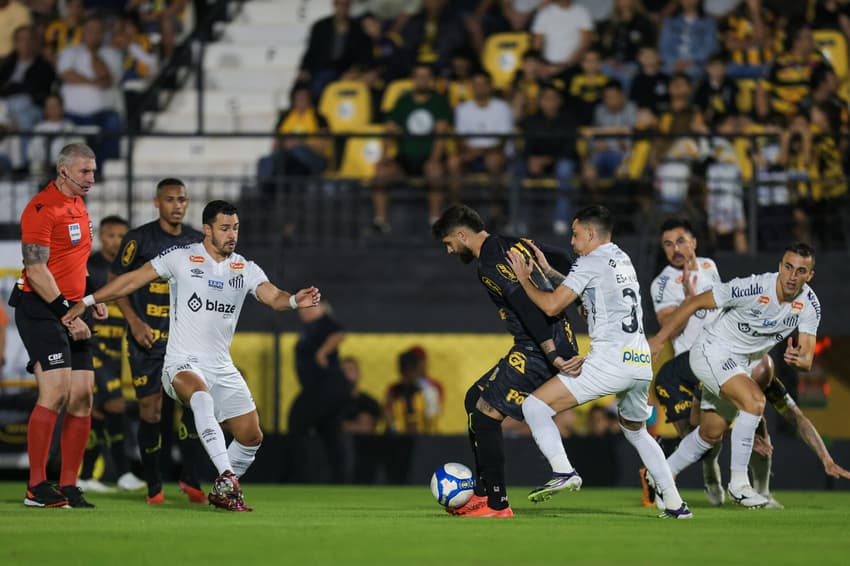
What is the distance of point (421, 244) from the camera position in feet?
50.9

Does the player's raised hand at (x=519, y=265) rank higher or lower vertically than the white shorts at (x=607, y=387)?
higher

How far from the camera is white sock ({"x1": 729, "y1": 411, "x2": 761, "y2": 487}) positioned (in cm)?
1058

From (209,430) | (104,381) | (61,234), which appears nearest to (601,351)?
(209,430)

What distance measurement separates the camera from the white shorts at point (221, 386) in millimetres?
9812

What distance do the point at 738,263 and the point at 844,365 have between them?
3.16 metres

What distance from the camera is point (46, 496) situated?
32.4 feet

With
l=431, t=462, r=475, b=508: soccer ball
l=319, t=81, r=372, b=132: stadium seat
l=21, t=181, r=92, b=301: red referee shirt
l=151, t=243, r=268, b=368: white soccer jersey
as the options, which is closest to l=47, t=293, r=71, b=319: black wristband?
l=21, t=181, r=92, b=301: red referee shirt

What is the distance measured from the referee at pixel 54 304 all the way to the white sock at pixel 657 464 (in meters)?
3.65

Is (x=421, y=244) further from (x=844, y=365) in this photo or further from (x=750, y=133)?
(x=844, y=365)

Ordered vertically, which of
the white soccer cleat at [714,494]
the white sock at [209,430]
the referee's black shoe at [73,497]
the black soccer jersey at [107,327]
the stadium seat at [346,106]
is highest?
the stadium seat at [346,106]

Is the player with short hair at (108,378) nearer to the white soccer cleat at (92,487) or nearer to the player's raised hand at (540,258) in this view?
the white soccer cleat at (92,487)

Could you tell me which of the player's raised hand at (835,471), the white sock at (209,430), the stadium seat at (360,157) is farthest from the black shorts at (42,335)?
the stadium seat at (360,157)

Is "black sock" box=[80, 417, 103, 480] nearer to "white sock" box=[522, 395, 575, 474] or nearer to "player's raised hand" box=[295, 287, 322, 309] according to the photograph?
"player's raised hand" box=[295, 287, 322, 309]

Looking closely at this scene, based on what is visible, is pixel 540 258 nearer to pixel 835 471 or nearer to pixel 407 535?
pixel 407 535
